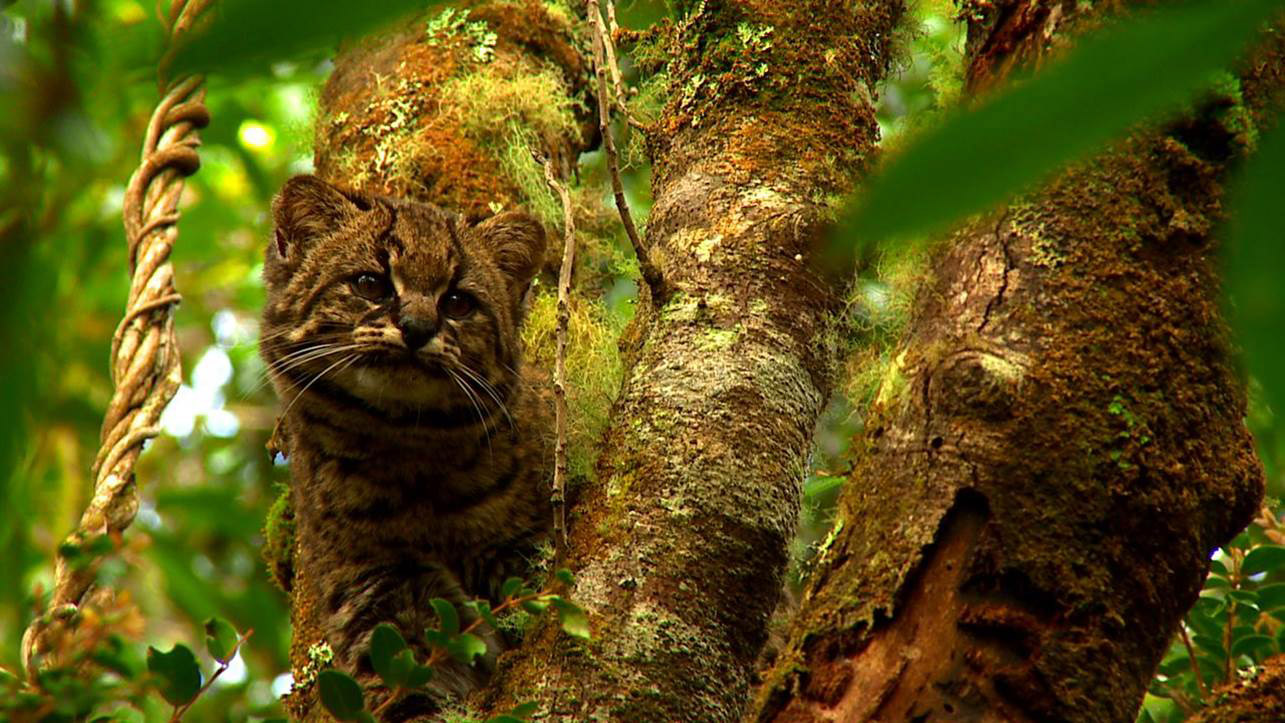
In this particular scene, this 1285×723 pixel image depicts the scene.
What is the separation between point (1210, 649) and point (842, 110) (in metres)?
1.61

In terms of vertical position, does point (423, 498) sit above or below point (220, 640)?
above

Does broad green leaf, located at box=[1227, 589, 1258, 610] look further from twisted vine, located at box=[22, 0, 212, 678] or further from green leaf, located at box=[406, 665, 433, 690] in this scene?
twisted vine, located at box=[22, 0, 212, 678]

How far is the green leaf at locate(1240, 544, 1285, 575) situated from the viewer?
2.71m

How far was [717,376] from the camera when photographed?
8.64 ft

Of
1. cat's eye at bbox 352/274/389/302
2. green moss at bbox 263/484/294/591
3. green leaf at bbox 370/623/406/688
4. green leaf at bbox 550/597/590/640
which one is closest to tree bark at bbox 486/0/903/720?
green leaf at bbox 550/597/590/640

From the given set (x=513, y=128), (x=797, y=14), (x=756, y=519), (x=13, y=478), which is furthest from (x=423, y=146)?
(x=13, y=478)

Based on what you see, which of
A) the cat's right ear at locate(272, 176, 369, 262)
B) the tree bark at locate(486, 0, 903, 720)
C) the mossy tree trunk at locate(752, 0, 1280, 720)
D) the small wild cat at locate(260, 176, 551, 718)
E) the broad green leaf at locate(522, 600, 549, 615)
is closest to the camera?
the mossy tree trunk at locate(752, 0, 1280, 720)

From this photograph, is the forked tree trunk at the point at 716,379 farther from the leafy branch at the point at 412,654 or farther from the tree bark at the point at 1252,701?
the tree bark at the point at 1252,701

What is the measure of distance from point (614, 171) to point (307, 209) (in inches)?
61.6

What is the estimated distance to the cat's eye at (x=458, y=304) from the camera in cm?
373

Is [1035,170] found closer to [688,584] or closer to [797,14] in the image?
[688,584]

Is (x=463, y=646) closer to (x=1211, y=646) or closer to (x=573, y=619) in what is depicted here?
(x=573, y=619)

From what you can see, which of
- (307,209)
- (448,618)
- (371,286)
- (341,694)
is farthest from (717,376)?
(307,209)

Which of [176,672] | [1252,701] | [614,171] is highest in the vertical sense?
[614,171]
